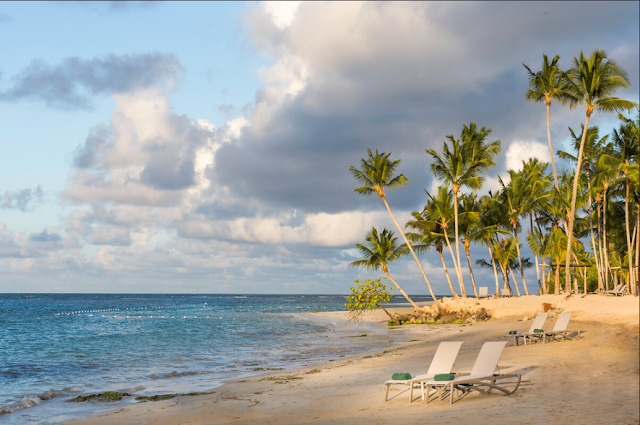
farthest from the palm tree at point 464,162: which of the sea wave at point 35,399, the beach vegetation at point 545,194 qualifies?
the sea wave at point 35,399

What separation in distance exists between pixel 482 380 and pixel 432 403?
102 centimetres

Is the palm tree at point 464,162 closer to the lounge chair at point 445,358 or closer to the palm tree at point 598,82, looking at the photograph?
the palm tree at point 598,82

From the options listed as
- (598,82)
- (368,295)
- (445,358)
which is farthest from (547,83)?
(445,358)

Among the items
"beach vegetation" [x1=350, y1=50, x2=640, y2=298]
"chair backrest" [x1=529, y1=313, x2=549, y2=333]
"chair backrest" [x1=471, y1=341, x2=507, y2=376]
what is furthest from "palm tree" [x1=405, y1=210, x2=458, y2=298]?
"chair backrest" [x1=471, y1=341, x2=507, y2=376]

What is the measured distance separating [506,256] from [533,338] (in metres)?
20.8

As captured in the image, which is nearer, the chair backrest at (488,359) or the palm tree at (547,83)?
the chair backrest at (488,359)

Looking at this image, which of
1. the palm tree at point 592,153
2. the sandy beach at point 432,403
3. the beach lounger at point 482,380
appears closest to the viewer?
the sandy beach at point 432,403

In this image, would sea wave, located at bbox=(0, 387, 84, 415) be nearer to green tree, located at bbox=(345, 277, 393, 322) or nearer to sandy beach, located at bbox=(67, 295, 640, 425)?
sandy beach, located at bbox=(67, 295, 640, 425)

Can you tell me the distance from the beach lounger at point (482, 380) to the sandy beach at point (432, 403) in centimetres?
18

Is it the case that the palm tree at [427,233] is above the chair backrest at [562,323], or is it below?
above

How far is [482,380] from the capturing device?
8914mm

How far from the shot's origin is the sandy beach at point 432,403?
7.43 metres

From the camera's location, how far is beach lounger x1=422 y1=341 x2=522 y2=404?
8625mm

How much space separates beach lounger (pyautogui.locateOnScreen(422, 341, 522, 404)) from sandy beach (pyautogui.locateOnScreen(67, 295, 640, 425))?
0.18 m
